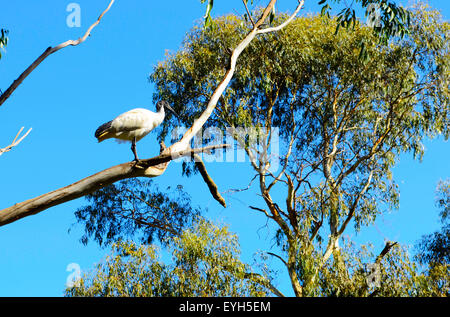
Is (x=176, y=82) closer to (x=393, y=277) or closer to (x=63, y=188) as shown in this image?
(x=393, y=277)

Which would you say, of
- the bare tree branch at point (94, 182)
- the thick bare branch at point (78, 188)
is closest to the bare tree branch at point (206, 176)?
the bare tree branch at point (94, 182)

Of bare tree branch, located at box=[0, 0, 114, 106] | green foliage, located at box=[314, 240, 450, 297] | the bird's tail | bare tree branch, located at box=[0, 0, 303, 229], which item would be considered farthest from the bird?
green foliage, located at box=[314, 240, 450, 297]

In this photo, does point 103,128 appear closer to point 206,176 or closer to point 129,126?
point 129,126

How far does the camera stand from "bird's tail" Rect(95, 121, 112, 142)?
466 centimetres

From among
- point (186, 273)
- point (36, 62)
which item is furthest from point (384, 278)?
point (36, 62)

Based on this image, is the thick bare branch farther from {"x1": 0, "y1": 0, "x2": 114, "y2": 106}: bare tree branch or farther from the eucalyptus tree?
the eucalyptus tree

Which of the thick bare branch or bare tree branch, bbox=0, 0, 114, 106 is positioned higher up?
bare tree branch, bbox=0, 0, 114, 106

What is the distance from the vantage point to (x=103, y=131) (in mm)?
4684

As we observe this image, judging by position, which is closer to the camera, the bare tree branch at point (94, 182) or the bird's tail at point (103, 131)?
the bare tree branch at point (94, 182)

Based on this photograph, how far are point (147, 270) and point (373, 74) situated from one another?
219 inches

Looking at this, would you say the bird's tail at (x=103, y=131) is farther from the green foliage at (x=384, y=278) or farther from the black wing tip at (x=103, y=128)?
the green foliage at (x=384, y=278)

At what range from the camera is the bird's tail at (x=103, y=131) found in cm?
466

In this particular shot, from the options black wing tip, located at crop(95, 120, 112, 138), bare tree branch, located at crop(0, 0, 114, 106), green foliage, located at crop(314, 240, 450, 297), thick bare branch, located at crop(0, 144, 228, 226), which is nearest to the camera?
thick bare branch, located at crop(0, 144, 228, 226)

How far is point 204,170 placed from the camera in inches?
177
